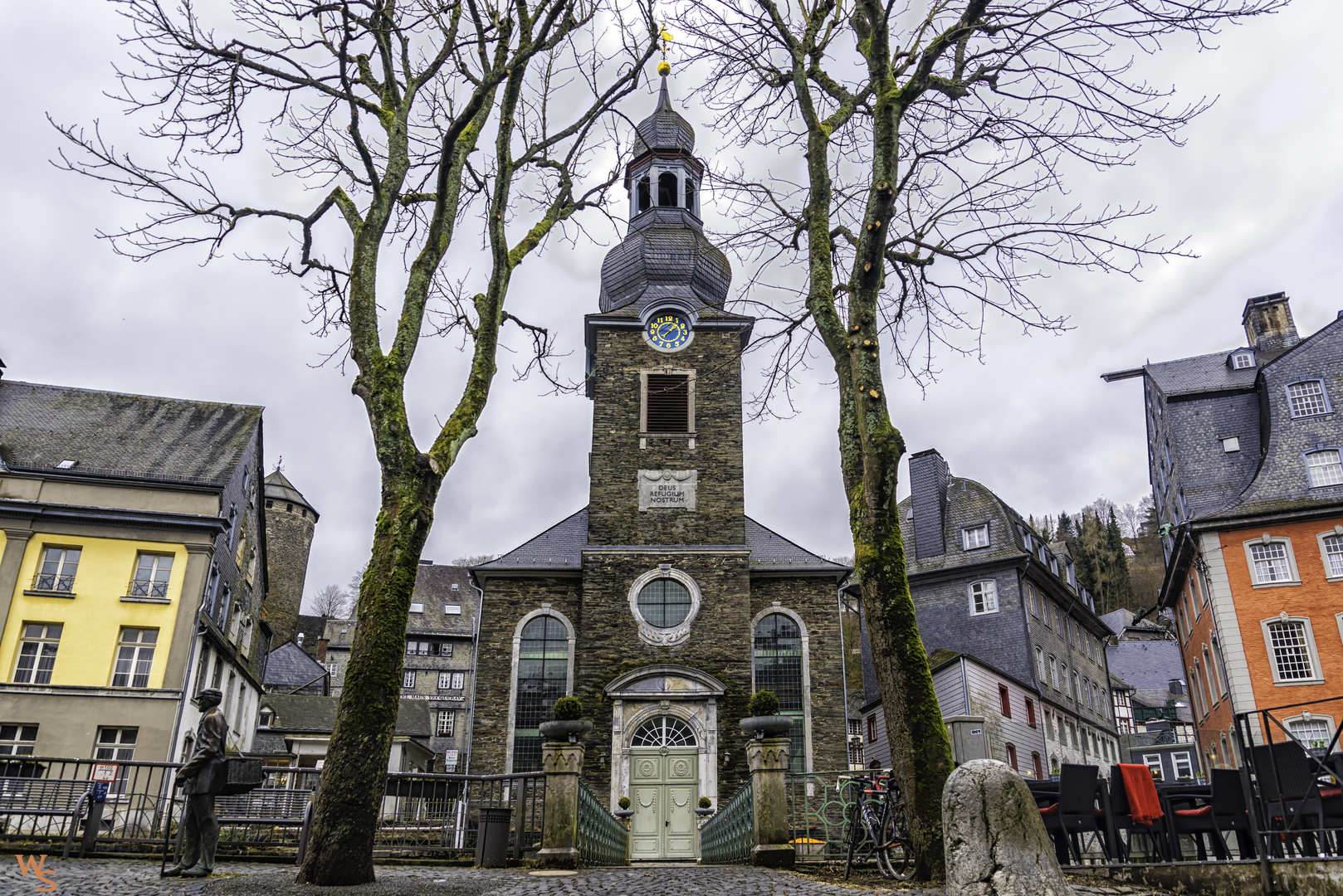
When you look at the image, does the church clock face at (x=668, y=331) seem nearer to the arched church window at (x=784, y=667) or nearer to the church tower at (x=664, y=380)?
the church tower at (x=664, y=380)

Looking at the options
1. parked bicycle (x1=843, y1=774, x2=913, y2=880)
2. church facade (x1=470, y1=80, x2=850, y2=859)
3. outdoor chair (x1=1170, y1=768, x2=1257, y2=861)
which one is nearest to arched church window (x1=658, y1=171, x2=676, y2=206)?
church facade (x1=470, y1=80, x2=850, y2=859)

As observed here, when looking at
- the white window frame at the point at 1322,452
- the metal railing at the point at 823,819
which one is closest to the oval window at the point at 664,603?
the metal railing at the point at 823,819

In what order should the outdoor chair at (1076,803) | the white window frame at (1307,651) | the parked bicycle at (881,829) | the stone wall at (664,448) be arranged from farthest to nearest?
1. the stone wall at (664,448)
2. the white window frame at (1307,651)
3. the outdoor chair at (1076,803)
4. the parked bicycle at (881,829)

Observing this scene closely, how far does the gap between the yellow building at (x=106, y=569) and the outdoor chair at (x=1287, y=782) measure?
23687 millimetres

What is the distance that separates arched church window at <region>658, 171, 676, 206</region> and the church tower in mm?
31

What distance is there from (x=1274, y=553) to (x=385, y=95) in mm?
25575

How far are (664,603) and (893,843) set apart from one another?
14386mm

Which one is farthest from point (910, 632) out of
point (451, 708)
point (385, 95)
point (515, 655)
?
point (451, 708)

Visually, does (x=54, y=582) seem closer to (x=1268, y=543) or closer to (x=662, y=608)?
(x=662, y=608)

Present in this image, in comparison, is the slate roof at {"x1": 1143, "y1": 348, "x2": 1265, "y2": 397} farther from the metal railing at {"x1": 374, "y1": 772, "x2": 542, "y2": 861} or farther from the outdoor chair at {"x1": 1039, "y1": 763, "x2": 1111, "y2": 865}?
the metal railing at {"x1": 374, "y1": 772, "x2": 542, "y2": 861}

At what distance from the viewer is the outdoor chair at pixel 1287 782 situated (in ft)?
24.8

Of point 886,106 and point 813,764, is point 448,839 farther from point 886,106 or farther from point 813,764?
point 813,764

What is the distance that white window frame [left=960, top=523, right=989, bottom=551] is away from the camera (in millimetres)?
35656

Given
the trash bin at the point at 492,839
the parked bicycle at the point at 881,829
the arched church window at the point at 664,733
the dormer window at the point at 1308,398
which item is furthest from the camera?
the dormer window at the point at 1308,398
